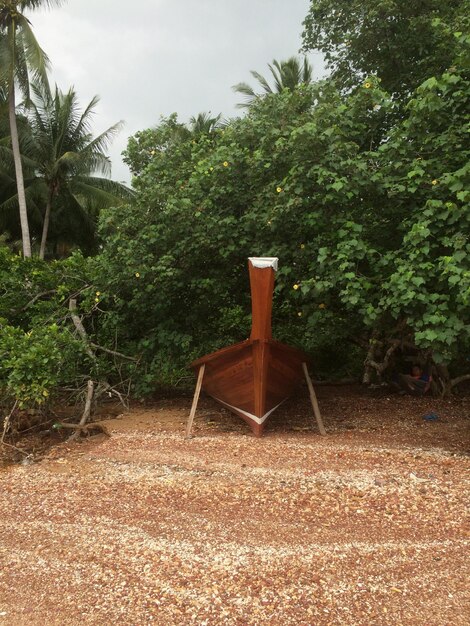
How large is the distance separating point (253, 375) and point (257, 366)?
155 millimetres

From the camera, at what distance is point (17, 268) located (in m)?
9.79

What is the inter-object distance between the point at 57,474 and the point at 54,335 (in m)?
2.84

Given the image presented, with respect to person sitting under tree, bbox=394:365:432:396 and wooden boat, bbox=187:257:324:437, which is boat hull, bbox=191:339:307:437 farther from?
person sitting under tree, bbox=394:365:432:396

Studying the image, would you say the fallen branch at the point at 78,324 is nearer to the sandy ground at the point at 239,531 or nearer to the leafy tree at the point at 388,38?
the sandy ground at the point at 239,531

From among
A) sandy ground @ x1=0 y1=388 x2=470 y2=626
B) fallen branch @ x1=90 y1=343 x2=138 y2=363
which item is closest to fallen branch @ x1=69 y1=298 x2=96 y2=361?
fallen branch @ x1=90 y1=343 x2=138 y2=363

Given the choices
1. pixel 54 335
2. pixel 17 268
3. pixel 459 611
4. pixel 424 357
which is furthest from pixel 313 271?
pixel 17 268

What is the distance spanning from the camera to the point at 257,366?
21.7 feet

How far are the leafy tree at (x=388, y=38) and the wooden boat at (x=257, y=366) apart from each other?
5.37 meters

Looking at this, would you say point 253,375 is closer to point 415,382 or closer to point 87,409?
point 87,409

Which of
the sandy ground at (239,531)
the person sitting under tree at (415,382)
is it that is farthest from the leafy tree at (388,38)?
the sandy ground at (239,531)

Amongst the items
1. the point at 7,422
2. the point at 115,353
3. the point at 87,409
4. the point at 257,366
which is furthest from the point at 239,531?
the point at 115,353

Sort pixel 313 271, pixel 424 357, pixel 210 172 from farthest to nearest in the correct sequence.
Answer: pixel 424 357
pixel 210 172
pixel 313 271

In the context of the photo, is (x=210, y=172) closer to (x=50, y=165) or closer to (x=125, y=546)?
(x=125, y=546)

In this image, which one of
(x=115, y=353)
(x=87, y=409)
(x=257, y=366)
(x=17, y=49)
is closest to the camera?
(x=257, y=366)
